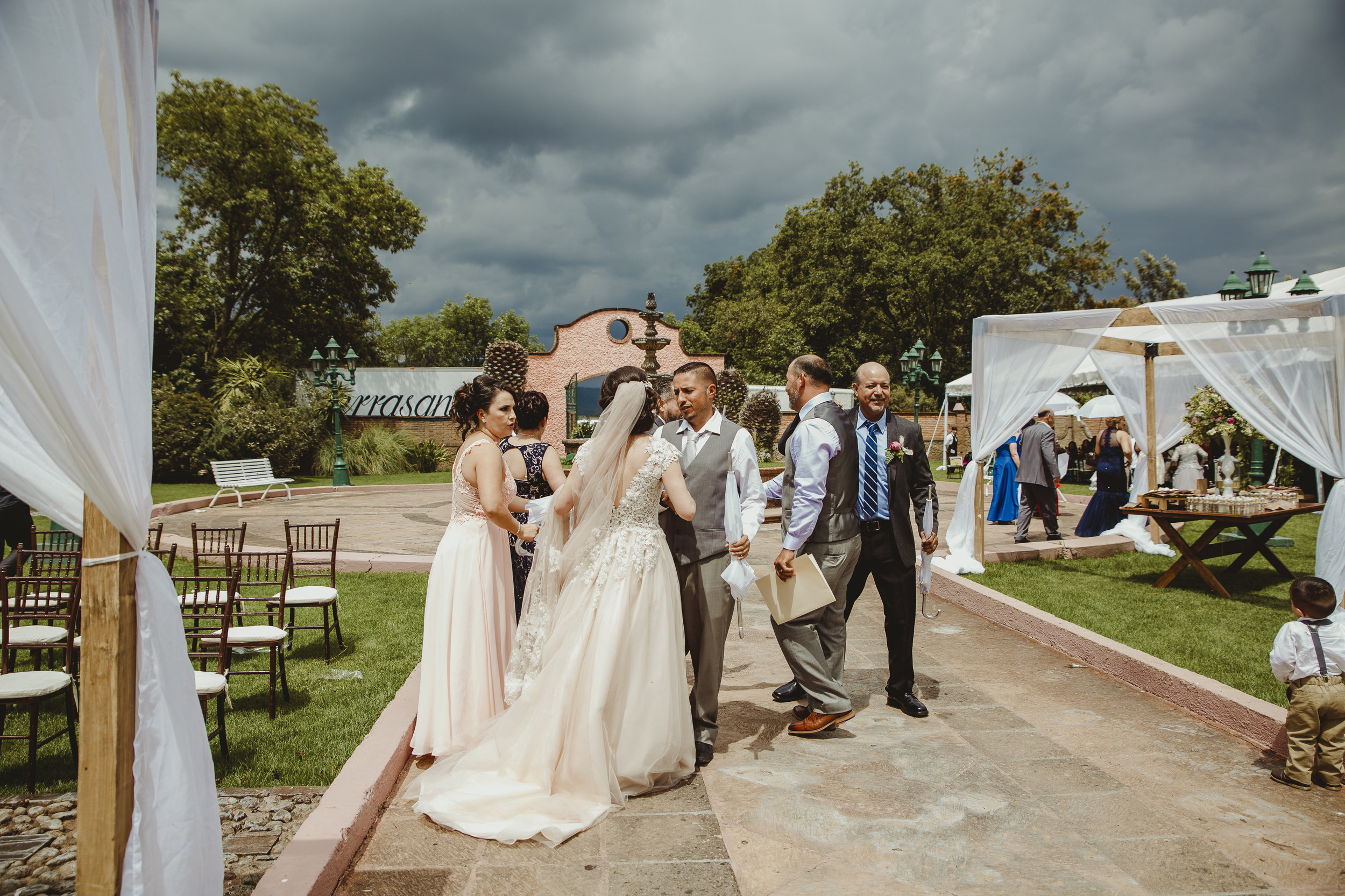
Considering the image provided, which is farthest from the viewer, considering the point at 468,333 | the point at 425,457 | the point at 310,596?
the point at 468,333

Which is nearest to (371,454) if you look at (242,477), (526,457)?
(242,477)

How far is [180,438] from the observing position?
859 inches

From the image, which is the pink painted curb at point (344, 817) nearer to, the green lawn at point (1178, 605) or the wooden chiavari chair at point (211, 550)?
A: the wooden chiavari chair at point (211, 550)

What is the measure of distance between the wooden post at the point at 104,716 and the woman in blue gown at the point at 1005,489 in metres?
12.8

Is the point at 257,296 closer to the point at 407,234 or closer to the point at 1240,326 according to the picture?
the point at 407,234

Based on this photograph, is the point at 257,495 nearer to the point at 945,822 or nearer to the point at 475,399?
the point at 475,399

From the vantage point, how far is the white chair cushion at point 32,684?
3.54m

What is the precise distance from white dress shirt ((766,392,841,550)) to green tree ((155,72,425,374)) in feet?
92.0

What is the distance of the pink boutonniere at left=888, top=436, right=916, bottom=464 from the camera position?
456 cm

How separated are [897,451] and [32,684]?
450 centimetres

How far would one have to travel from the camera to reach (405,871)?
2.93 metres

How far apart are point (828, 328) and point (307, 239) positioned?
21.8m

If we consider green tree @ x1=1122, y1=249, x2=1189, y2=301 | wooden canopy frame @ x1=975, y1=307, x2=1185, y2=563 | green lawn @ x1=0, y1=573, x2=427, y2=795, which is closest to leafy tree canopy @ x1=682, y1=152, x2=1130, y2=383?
green tree @ x1=1122, y1=249, x2=1189, y2=301

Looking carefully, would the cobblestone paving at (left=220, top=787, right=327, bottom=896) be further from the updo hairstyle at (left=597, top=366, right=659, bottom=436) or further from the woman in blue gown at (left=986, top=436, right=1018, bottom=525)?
the woman in blue gown at (left=986, top=436, right=1018, bottom=525)
